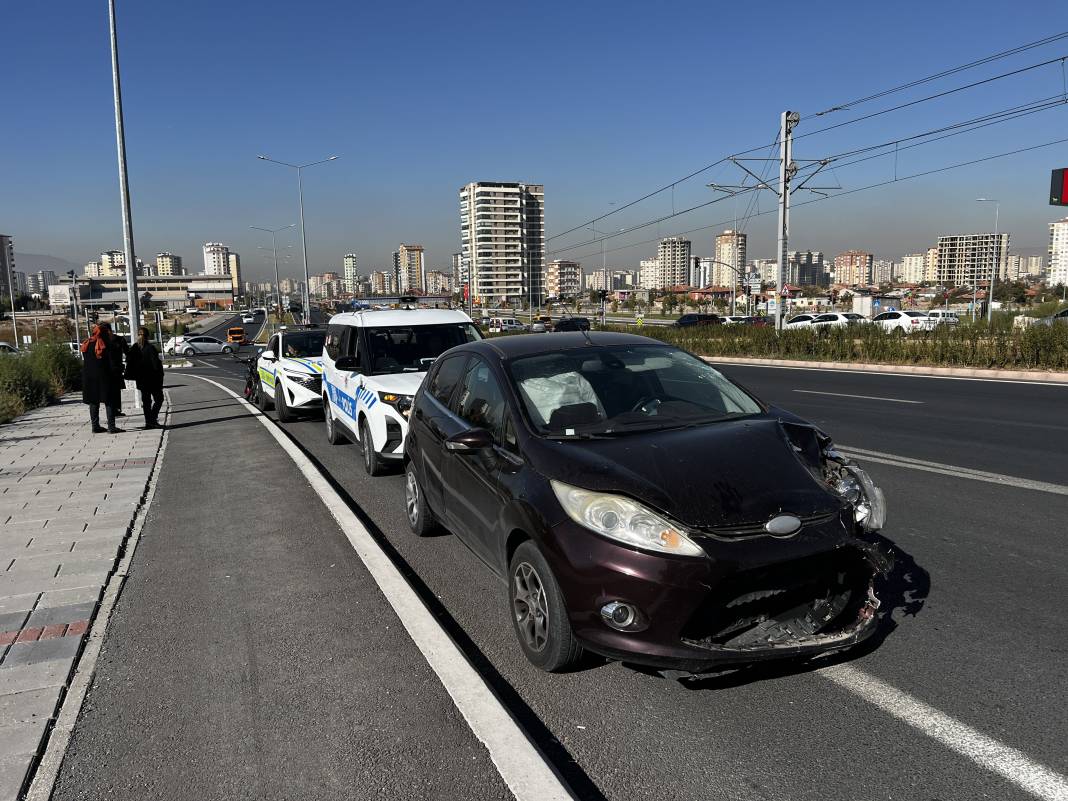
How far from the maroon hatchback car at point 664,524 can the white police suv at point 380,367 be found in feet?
10.7

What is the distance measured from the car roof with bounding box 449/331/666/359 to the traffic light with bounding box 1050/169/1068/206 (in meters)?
21.3

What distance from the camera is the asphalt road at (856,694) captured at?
275 centimetres

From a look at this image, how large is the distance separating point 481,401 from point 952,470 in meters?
5.29

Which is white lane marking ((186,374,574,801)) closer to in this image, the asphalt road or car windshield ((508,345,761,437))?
the asphalt road

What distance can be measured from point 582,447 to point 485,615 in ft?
4.20

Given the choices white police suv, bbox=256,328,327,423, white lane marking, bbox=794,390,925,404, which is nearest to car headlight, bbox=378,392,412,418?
white police suv, bbox=256,328,327,423

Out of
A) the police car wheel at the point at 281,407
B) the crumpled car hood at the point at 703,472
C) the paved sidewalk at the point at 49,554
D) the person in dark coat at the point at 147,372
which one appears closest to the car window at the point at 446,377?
the crumpled car hood at the point at 703,472

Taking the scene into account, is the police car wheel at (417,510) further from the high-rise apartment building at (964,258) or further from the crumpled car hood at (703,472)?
the high-rise apartment building at (964,258)

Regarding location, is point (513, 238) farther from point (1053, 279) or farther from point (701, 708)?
point (701, 708)

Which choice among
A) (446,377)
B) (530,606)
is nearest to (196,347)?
(446,377)

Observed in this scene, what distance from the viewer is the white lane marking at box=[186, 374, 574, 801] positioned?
106 inches

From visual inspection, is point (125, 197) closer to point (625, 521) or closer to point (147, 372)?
point (147, 372)

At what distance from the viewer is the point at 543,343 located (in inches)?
195

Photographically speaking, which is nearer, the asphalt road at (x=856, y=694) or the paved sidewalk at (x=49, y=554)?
the asphalt road at (x=856, y=694)
